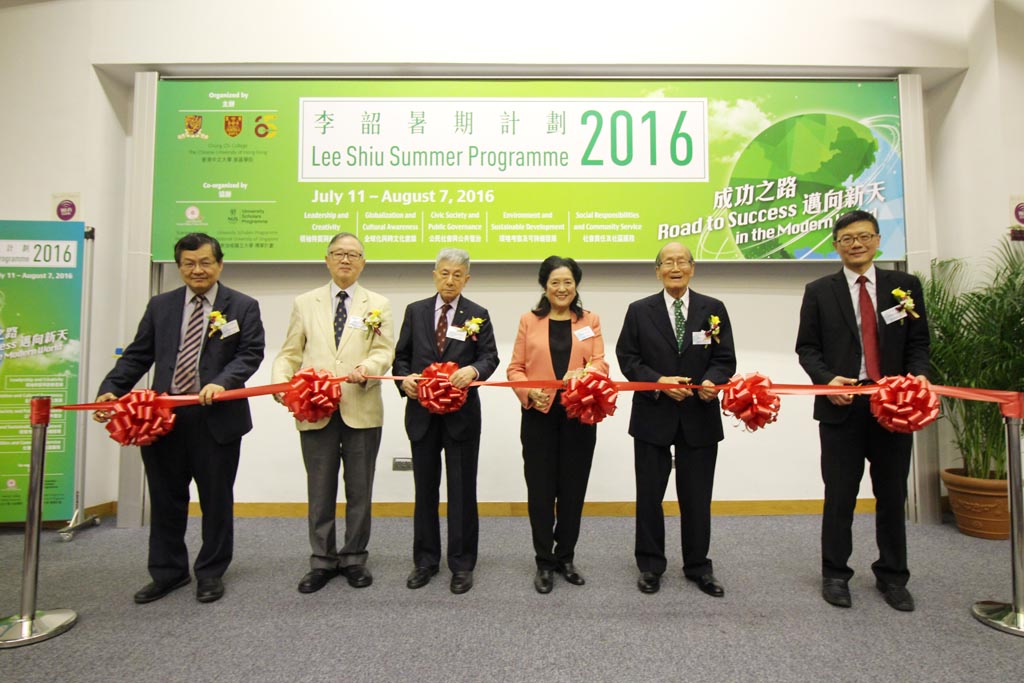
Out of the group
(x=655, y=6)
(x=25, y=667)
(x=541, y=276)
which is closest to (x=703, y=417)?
(x=541, y=276)

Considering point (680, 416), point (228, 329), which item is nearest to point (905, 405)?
point (680, 416)

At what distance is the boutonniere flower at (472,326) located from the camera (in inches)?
106

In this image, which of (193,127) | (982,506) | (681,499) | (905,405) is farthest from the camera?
(193,127)

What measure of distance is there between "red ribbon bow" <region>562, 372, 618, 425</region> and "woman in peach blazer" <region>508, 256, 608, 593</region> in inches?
7.6

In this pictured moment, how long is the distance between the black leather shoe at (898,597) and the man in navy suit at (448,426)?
6.91ft

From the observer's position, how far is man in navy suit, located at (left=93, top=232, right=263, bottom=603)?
2600 millimetres

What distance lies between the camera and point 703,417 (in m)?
2.60

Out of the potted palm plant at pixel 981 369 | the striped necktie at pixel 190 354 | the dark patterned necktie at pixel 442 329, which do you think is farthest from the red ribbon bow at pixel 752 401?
the striped necktie at pixel 190 354

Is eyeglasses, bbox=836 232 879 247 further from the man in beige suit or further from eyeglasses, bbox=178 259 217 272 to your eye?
eyeglasses, bbox=178 259 217 272

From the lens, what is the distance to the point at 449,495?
274cm

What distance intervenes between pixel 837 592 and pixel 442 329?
2417 millimetres

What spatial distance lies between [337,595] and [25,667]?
3.97 ft

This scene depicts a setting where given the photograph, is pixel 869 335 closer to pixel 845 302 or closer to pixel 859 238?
pixel 845 302

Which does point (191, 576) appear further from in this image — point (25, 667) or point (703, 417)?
point (703, 417)
